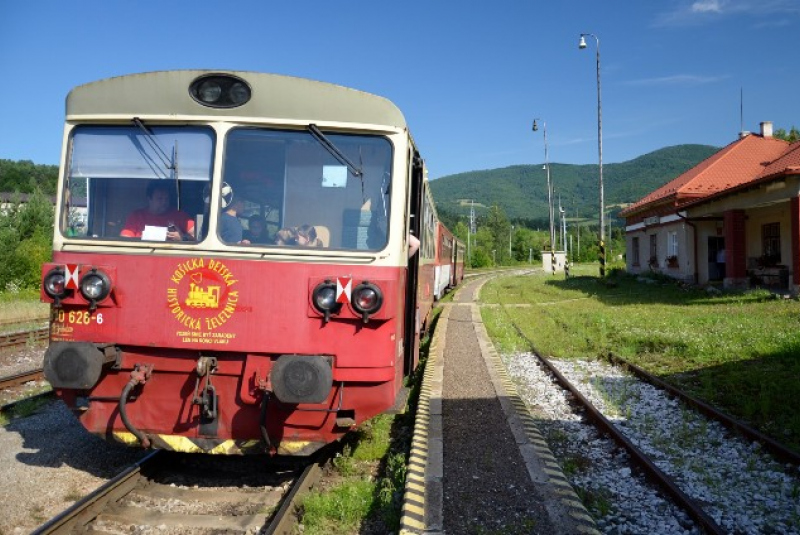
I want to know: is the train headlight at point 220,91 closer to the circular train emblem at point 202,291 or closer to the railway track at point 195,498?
the circular train emblem at point 202,291

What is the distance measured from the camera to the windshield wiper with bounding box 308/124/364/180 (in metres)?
4.85

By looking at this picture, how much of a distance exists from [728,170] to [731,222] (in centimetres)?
733

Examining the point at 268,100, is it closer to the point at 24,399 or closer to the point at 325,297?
the point at 325,297

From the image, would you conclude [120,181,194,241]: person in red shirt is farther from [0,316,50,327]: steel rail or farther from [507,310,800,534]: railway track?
[0,316,50,327]: steel rail

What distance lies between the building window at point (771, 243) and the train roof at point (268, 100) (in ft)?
67.2

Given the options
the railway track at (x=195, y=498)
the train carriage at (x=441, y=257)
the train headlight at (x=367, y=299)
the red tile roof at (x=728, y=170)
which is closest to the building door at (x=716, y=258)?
the red tile roof at (x=728, y=170)

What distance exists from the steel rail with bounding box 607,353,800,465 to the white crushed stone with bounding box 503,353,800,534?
0.33 ft

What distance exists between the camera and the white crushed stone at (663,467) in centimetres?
476

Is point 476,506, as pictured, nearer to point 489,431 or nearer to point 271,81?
point 489,431

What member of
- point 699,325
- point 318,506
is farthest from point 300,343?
point 699,325

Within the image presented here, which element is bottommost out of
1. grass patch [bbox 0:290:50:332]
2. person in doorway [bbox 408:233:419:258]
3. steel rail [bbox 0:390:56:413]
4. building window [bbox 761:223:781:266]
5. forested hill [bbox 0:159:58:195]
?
steel rail [bbox 0:390:56:413]

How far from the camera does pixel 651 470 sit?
5582 millimetres

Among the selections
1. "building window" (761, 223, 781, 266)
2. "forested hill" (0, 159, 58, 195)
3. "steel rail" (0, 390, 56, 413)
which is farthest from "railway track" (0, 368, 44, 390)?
"forested hill" (0, 159, 58, 195)

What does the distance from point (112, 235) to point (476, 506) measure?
11.2 feet
